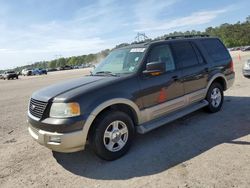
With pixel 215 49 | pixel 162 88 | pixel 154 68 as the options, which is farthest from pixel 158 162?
pixel 215 49

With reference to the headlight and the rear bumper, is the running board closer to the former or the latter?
the rear bumper

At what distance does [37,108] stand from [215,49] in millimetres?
4635

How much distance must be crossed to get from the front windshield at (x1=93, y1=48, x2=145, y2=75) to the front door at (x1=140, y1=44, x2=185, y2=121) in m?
0.22

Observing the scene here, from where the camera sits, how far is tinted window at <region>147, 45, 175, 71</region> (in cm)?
494

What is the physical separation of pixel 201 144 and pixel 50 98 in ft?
8.83

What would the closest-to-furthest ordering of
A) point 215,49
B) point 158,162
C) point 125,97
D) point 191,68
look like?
point 158,162
point 125,97
point 191,68
point 215,49

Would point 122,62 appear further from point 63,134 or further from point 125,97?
point 63,134

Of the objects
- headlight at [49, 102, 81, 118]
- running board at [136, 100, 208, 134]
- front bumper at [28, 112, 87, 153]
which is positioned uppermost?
headlight at [49, 102, 81, 118]

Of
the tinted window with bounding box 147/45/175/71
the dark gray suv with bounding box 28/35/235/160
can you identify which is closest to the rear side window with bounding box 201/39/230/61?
the dark gray suv with bounding box 28/35/235/160

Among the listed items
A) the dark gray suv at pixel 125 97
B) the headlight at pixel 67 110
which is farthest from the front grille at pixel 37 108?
the headlight at pixel 67 110

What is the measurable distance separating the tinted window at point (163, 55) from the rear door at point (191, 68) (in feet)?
0.53

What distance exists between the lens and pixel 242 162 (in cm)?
371

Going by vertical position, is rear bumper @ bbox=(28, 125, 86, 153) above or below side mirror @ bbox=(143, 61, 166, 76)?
below

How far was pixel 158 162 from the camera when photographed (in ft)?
13.0
